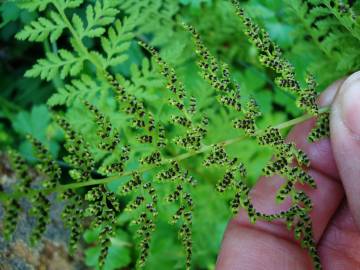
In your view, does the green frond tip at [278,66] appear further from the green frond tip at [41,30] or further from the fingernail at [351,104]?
the green frond tip at [41,30]

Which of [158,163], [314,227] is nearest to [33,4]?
[158,163]

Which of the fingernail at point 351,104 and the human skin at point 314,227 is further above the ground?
the fingernail at point 351,104

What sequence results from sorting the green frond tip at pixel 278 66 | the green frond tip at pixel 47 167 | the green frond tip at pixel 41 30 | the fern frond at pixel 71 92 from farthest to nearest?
the fern frond at pixel 71 92 < the green frond tip at pixel 41 30 < the green frond tip at pixel 278 66 < the green frond tip at pixel 47 167

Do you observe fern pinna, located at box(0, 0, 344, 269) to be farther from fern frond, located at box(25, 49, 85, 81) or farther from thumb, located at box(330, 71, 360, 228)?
fern frond, located at box(25, 49, 85, 81)

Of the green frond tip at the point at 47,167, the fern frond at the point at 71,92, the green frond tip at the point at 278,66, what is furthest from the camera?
the fern frond at the point at 71,92

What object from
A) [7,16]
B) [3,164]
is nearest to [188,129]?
[7,16]

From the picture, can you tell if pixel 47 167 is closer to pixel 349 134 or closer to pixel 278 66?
pixel 278 66

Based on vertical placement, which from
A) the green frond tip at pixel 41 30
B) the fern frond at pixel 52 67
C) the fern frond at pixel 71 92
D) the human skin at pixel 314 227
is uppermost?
the green frond tip at pixel 41 30

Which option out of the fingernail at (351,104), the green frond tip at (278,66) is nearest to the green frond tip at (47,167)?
the green frond tip at (278,66)

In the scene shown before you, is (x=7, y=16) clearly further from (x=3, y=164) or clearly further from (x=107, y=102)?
(x=3, y=164)
